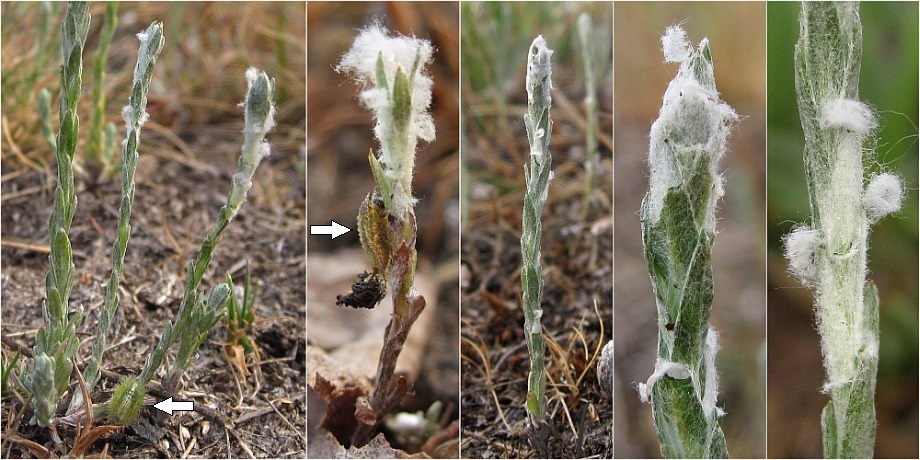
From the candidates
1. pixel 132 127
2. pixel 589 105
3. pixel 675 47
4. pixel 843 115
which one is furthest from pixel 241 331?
pixel 843 115

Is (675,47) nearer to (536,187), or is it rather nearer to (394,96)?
(536,187)

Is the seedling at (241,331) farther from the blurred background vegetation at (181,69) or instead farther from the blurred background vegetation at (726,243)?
the blurred background vegetation at (726,243)

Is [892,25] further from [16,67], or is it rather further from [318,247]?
[16,67]

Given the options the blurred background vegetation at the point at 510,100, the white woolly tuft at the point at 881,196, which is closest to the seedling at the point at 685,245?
the white woolly tuft at the point at 881,196

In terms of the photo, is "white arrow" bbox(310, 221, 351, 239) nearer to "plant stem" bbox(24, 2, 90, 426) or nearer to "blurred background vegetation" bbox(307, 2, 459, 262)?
"blurred background vegetation" bbox(307, 2, 459, 262)

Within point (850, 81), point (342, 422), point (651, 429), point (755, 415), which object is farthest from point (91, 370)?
point (850, 81)

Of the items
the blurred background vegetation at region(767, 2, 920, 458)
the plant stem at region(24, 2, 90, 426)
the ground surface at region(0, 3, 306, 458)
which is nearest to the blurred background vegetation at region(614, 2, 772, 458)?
the blurred background vegetation at region(767, 2, 920, 458)
